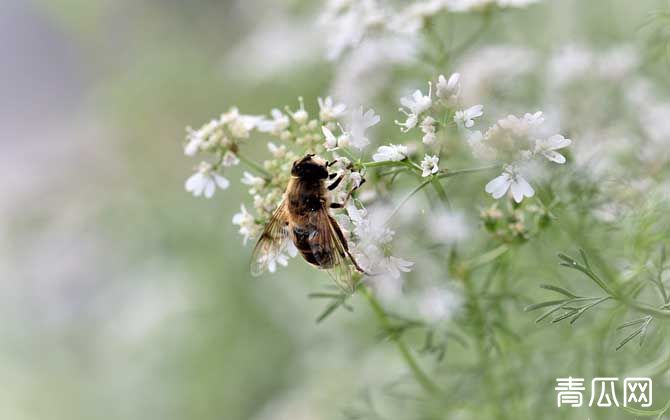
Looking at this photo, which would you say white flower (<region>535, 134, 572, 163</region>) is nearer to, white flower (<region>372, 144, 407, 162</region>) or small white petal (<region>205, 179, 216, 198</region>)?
white flower (<region>372, 144, 407, 162</region>)

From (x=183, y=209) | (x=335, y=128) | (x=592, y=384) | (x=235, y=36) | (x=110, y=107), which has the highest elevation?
(x=235, y=36)

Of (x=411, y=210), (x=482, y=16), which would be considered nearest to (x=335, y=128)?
(x=411, y=210)

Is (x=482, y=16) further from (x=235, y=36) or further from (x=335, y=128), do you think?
(x=235, y=36)

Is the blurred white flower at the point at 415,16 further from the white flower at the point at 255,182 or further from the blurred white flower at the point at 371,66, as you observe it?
the white flower at the point at 255,182


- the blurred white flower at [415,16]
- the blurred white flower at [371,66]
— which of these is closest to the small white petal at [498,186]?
the blurred white flower at [415,16]

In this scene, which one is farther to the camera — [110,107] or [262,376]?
[110,107]

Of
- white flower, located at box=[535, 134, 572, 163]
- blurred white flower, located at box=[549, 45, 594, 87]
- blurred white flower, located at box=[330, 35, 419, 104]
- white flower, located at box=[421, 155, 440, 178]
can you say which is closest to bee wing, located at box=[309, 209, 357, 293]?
white flower, located at box=[421, 155, 440, 178]

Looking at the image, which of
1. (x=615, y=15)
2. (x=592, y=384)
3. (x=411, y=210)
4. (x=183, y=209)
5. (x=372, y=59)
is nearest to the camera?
(x=592, y=384)
